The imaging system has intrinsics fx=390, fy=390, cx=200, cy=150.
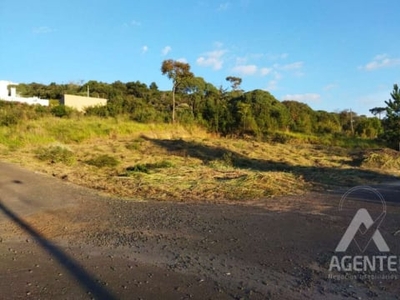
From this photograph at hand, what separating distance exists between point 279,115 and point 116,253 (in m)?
29.5

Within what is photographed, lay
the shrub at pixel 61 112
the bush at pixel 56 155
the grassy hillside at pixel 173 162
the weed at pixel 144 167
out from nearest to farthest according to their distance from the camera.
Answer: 1. the grassy hillside at pixel 173 162
2. the weed at pixel 144 167
3. the bush at pixel 56 155
4. the shrub at pixel 61 112

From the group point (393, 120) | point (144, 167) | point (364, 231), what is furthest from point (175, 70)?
point (364, 231)

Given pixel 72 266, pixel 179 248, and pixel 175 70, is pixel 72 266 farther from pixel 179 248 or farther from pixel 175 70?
pixel 175 70

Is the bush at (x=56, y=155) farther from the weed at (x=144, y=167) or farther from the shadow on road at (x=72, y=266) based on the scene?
the shadow on road at (x=72, y=266)

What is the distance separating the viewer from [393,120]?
23.1 metres

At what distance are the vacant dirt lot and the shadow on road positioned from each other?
0.01 meters

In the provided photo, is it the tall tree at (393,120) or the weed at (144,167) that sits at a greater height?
the tall tree at (393,120)

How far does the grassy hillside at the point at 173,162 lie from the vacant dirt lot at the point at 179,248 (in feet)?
4.36

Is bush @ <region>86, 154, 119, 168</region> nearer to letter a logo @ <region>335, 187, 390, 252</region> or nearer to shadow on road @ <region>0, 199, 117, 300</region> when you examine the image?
shadow on road @ <region>0, 199, 117, 300</region>

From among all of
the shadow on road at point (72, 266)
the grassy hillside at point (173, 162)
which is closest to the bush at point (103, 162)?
the grassy hillside at point (173, 162)

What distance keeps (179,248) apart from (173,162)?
10.3 m

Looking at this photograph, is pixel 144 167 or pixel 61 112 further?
pixel 61 112

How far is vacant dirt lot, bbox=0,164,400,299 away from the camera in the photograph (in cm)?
357

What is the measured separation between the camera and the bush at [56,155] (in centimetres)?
1430
